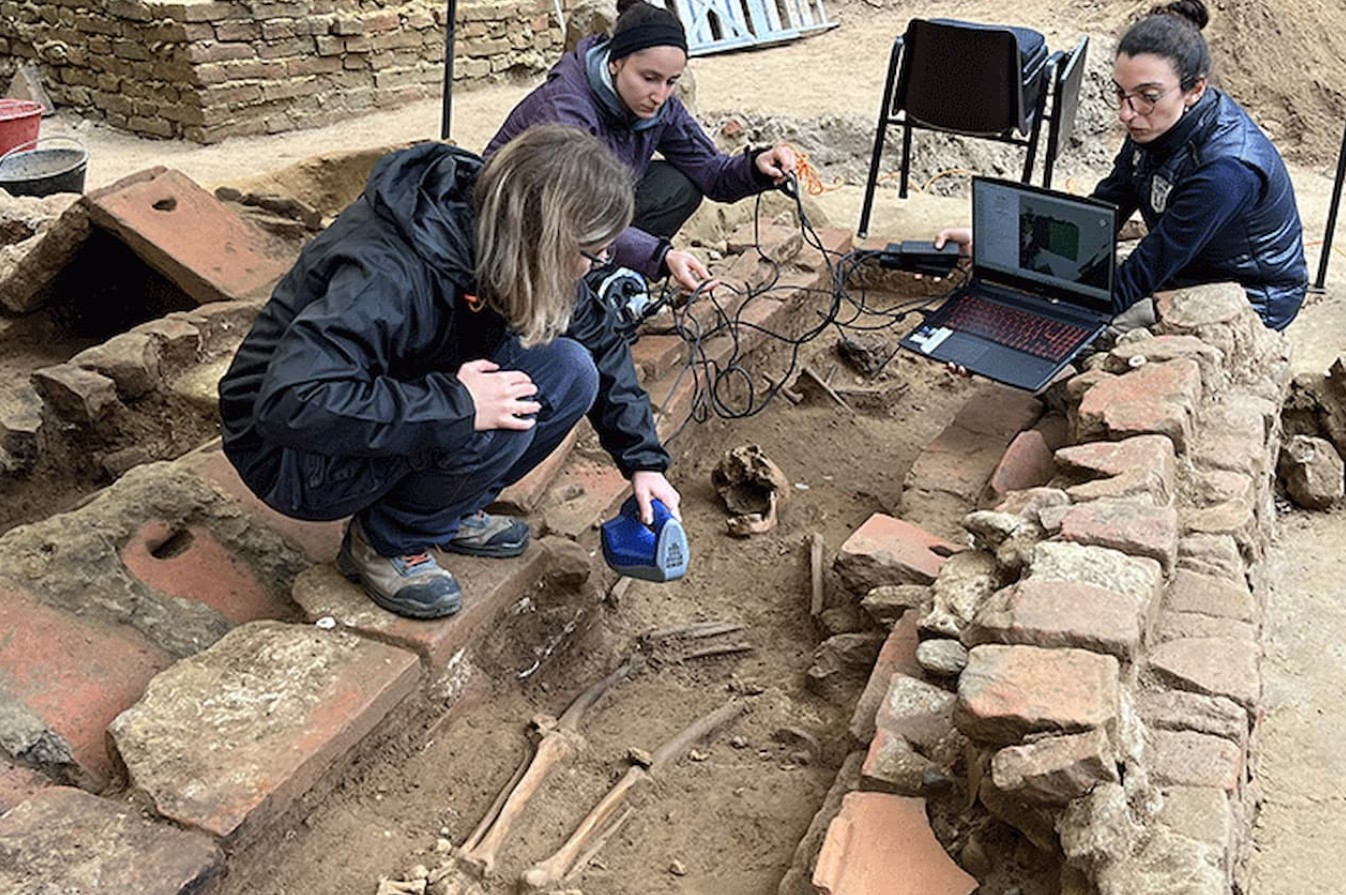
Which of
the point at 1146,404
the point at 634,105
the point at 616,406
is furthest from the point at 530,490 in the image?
the point at 1146,404

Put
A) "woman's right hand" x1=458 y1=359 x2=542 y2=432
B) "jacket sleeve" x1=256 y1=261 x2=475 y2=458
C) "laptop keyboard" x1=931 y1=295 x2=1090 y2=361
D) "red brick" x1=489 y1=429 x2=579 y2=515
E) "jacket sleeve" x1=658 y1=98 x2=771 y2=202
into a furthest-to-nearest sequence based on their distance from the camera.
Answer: "jacket sleeve" x1=658 y1=98 x2=771 y2=202, "laptop keyboard" x1=931 y1=295 x2=1090 y2=361, "red brick" x1=489 y1=429 x2=579 y2=515, "woman's right hand" x1=458 y1=359 x2=542 y2=432, "jacket sleeve" x1=256 y1=261 x2=475 y2=458

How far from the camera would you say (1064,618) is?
7.64 feet

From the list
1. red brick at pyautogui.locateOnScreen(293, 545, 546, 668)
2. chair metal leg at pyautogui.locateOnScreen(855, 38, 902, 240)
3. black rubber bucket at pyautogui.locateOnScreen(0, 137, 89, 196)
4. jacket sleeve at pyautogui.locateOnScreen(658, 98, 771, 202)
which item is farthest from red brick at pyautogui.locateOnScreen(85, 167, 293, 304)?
chair metal leg at pyautogui.locateOnScreen(855, 38, 902, 240)

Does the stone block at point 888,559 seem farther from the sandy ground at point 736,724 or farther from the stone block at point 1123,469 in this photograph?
the stone block at point 1123,469

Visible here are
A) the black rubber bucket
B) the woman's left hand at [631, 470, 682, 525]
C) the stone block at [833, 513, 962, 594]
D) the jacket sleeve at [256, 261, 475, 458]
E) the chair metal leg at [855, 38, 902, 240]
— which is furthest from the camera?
the chair metal leg at [855, 38, 902, 240]

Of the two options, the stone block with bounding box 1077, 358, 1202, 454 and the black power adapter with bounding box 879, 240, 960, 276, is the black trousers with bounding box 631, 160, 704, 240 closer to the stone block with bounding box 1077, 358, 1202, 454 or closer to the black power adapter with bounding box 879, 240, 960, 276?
the black power adapter with bounding box 879, 240, 960, 276

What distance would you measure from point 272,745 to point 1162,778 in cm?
162

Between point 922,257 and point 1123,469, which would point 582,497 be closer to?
point 1123,469

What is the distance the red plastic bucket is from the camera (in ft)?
24.8

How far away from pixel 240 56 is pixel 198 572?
7228 millimetres

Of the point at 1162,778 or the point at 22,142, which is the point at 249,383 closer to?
the point at 1162,778

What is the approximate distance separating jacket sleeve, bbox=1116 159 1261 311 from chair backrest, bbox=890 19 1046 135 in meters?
2.16

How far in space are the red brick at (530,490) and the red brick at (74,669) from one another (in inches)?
38.0

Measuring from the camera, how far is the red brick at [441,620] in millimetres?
2775
